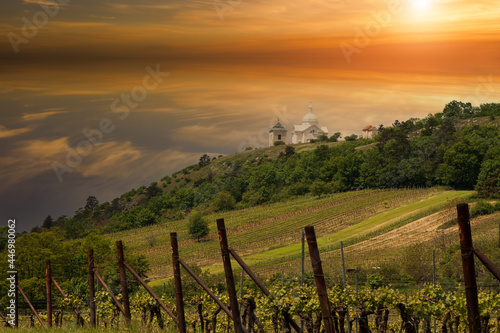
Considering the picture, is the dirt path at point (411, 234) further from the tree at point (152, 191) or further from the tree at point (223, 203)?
the tree at point (152, 191)

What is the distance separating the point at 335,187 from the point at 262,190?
57.9 ft

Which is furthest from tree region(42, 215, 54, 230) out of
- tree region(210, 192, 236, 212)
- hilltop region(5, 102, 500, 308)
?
tree region(210, 192, 236, 212)

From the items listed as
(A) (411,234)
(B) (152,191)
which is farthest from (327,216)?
(B) (152,191)

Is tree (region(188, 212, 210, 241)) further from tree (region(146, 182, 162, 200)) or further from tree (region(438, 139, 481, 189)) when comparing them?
tree (region(146, 182, 162, 200))

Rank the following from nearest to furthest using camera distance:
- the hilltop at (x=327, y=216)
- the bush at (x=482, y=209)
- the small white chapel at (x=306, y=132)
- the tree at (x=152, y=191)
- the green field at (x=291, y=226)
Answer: the hilltop at (x=327, y=216) → the bush at (x=482, y=209) → the green field at (x=291, y=226) → the tree at (x=152, y=191) → the small white chapel at (x=306, y=132)

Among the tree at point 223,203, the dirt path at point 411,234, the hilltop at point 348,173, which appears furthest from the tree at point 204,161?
the dirt path at point 411,234

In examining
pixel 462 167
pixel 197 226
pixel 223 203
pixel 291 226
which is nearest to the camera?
→ pixel 291 226

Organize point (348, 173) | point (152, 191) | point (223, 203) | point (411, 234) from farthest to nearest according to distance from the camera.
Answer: point (152, 191) → point (223, 203) → point (348, 173) → point (411, 234)

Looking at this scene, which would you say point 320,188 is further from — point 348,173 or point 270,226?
point 270,226

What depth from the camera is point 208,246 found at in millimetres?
76062

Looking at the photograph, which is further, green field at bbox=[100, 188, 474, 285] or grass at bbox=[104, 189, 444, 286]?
grass at bbox=[104, 189, 444, 286]

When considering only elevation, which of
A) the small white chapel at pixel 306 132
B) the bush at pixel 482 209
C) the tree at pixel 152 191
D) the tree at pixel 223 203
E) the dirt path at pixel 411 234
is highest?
the small white chapel at pixel 306 132

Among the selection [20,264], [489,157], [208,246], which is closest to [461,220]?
[20,264]

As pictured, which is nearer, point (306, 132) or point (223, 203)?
point (223, 203)
